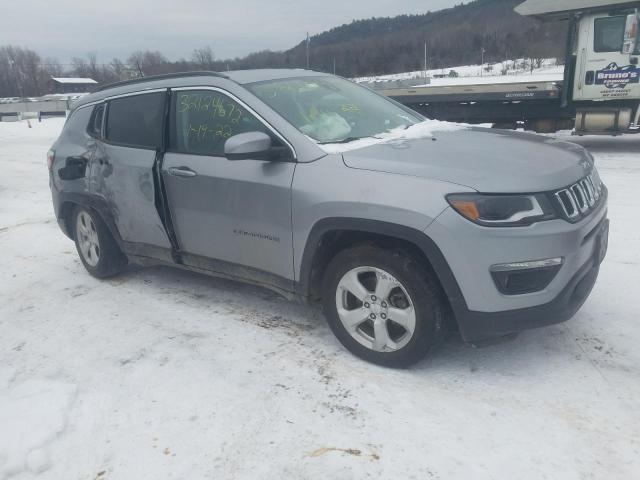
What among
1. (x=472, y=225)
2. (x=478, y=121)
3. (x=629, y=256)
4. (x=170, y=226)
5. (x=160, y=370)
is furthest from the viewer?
(x=478, y=121)

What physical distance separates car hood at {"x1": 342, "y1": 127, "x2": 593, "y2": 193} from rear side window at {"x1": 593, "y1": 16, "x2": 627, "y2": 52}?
804cm

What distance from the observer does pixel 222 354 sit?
333cm

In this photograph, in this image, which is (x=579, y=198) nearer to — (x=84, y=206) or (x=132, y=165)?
(x=132, y=165)

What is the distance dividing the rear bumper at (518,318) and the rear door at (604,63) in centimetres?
895

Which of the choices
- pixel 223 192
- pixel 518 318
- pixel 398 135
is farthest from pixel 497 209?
pixel 223 192

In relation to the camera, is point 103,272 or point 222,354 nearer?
point 222,354

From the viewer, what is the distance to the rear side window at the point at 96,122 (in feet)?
14.5

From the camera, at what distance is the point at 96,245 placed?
4.68 meters

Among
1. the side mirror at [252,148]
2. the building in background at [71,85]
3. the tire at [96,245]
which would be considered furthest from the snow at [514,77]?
→ the building in background at [71,85]

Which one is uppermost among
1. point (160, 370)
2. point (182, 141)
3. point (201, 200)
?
point (182, 141)

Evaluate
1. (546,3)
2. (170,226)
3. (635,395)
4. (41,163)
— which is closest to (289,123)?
(170,226)

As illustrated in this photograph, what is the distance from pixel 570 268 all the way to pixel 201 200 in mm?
2271

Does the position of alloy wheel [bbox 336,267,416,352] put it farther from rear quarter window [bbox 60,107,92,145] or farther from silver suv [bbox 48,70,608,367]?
rear quarter window [bbox 60,107,92,145]

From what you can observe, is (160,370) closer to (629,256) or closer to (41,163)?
(629,256)
